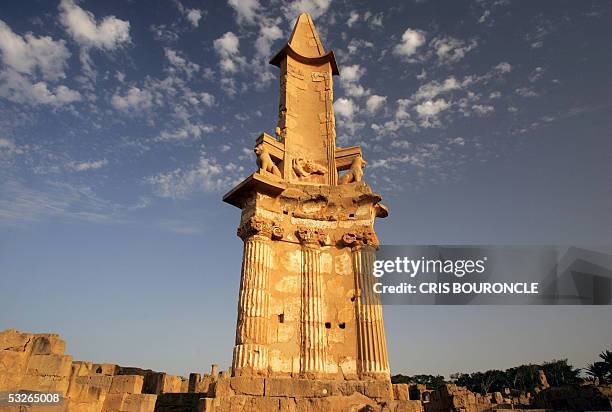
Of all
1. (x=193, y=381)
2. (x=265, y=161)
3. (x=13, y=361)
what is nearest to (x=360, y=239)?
(x=265, y=161)

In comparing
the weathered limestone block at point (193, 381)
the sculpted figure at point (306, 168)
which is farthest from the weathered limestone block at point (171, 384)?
the sculpted figure at point (306, 168)

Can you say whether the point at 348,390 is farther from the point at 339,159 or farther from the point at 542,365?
the point at 542,365

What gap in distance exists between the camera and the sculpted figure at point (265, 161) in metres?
9.70

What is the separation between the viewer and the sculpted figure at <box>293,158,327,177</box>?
10.3 m

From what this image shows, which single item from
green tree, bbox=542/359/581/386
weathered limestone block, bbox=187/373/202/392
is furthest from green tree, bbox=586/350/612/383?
weathered limestone block, bbox=187/373/202/392

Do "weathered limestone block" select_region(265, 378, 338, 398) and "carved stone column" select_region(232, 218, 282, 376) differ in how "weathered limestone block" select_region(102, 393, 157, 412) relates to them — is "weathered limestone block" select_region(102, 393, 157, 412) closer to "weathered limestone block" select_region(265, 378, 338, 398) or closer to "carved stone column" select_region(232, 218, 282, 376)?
"carved stone column" select_region(232, 218, 282, 376)

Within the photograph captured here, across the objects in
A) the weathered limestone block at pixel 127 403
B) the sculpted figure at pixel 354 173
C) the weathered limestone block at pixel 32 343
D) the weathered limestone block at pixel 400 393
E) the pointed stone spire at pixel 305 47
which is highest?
the pointed stone spire at pixel 305 47

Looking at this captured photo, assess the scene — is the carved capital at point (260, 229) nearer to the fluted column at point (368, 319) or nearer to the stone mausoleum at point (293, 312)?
the stone mausoleum at point (293, 312)

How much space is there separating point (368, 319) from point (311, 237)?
224 centimetres

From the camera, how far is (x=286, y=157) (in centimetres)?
1027

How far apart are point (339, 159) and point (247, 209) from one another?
9.60ft

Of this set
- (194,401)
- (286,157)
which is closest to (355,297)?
(286,157)

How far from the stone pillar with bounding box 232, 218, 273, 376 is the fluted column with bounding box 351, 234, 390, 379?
1998 mm

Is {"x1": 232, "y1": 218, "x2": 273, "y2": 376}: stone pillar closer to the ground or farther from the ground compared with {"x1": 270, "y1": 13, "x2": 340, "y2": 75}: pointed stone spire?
closer to the ground
